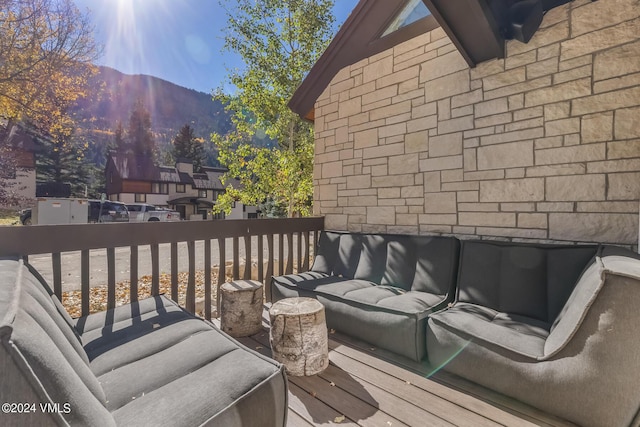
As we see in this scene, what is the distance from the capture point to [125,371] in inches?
52.1

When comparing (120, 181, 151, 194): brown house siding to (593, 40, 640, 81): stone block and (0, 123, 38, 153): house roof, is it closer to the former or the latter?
(0, 123, 38, 153): house roof

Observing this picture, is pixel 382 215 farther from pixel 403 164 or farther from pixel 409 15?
pixel 409 15

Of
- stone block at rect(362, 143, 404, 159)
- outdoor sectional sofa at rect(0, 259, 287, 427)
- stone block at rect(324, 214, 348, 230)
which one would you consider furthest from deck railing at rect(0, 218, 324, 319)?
stone block at rect(362, 143, 404, 159)

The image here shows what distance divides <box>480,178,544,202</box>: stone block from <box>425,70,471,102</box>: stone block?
3.27 feet

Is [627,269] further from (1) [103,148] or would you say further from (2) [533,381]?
(1) [103,148]

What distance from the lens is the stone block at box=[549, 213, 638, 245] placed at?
2.19 m

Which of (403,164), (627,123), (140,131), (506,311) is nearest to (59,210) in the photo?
(403,164)

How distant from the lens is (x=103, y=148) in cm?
3425

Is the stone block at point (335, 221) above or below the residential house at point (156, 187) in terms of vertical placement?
below

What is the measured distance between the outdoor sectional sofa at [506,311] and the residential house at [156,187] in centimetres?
2362

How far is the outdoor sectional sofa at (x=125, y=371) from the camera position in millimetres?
712

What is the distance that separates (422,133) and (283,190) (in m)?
4.21

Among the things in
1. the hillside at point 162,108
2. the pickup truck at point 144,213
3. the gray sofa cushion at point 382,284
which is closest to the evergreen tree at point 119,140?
the hillside at point 162,108

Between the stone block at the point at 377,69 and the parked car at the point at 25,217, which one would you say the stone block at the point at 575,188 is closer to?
the stone block at the point at 377,69
